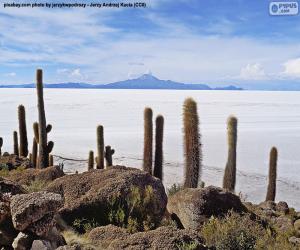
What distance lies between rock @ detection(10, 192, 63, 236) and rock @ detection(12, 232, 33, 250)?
90 millimetres

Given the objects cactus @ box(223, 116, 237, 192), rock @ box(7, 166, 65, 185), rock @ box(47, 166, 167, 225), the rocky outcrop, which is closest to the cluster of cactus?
cactus @ box(223, 116, 237, 192)

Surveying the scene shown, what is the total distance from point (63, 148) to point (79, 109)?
34.4m

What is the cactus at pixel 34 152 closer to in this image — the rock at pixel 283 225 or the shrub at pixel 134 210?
the rock at pixel 283 225

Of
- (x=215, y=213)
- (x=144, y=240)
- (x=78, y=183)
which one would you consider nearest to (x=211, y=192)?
(x=215, y=213)

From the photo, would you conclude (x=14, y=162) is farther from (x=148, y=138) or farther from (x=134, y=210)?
(x=134, y=210)

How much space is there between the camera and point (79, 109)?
61.7m

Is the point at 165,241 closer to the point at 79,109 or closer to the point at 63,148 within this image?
the point at 63,148

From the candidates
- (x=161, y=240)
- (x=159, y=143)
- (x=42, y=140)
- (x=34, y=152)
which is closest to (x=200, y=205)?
(x=161, y=240)

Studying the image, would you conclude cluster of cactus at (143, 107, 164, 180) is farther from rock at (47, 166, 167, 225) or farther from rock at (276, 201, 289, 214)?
rock at (47, 166, 167, 225)

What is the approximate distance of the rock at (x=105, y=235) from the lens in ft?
16.1

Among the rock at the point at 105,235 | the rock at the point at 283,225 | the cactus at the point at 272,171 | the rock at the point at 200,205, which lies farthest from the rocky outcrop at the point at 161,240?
the cactus at the point at 272,171

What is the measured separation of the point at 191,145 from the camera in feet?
41.7

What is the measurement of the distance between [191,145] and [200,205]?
5723 millimetres

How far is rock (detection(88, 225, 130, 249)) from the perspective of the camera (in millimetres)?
4910
